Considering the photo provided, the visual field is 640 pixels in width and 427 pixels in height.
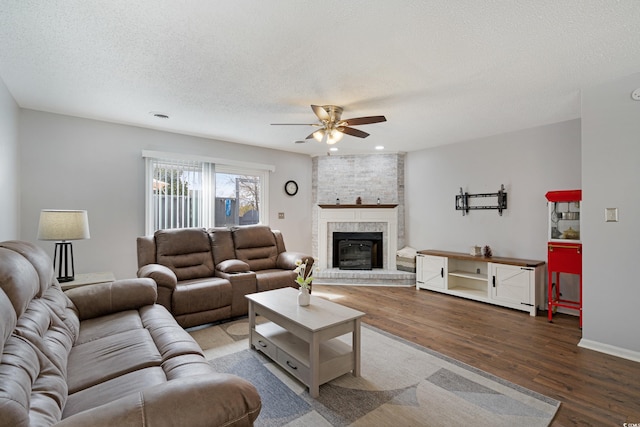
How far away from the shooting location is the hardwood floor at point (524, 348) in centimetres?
197

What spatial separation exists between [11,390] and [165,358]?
0.79 meters

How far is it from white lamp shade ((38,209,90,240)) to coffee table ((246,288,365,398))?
6.21 ft

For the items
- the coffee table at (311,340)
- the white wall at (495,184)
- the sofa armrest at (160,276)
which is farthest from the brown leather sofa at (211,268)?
the white wall at (495,184)

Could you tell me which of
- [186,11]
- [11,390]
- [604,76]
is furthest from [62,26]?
[604,76]

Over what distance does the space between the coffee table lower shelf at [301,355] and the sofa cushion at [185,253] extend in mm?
A: 1462

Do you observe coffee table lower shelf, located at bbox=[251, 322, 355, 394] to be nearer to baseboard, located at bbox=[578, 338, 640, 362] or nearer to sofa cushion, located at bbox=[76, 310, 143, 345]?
sofa cushion, located at bbox=[76, 310, 143, 345]

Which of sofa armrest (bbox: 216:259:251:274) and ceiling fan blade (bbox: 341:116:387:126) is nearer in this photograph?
ceiling fan blade (bbox: 341:116:387:126)

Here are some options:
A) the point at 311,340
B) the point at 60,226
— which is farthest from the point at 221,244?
the point at 311,340

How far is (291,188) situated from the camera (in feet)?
18.9

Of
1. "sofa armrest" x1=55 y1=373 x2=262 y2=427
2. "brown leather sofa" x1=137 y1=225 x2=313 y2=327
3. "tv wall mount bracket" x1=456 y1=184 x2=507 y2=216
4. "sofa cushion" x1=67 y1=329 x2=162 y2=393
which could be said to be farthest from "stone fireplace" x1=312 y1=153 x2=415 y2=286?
"sofa armrest" x1=55 y1=373 x2=262 y2=427

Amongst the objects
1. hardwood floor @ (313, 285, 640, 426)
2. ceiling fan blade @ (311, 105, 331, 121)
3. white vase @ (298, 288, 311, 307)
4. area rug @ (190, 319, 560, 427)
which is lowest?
hardwood floor @ (313, 285, 640, 426)

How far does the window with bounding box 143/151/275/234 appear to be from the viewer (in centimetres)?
426

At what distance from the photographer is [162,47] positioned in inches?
84.2

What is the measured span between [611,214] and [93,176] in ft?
18.8
